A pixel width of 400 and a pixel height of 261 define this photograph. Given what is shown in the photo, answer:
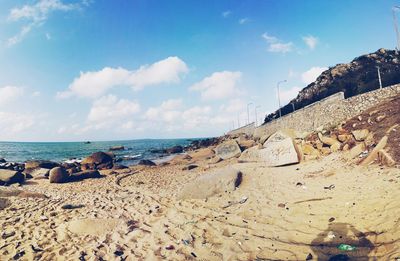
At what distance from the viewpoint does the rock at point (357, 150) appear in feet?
34.3

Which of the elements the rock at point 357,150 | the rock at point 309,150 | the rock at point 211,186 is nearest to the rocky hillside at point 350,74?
the rock at point 309,150

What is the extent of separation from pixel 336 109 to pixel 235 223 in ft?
51.1

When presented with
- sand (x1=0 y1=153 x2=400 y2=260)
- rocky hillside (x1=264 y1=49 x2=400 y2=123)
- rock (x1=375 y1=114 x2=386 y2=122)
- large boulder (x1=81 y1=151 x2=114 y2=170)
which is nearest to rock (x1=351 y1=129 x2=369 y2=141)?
rock (x1=375 y1=114 x2=386 y2=122)

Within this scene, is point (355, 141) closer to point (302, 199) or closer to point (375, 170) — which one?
point (375, 170)

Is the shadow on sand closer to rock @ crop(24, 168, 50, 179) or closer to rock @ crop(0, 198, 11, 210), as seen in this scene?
rock @ crop(0, 198, 11, 210)

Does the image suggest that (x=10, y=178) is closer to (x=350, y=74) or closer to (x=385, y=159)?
(x=385, y=159)

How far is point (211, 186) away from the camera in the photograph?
10.1 m

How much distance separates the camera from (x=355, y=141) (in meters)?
11.7

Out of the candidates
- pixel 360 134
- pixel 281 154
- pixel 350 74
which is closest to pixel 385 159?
pixel 360 134

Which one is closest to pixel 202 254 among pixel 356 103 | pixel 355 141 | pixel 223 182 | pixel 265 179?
pixel 223 182

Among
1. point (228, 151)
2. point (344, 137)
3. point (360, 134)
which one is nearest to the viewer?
point (360, 134)

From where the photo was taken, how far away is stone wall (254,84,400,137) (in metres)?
16.5

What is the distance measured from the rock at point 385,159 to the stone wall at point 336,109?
360 inches

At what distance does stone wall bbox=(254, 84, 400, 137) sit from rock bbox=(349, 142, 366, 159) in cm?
755
